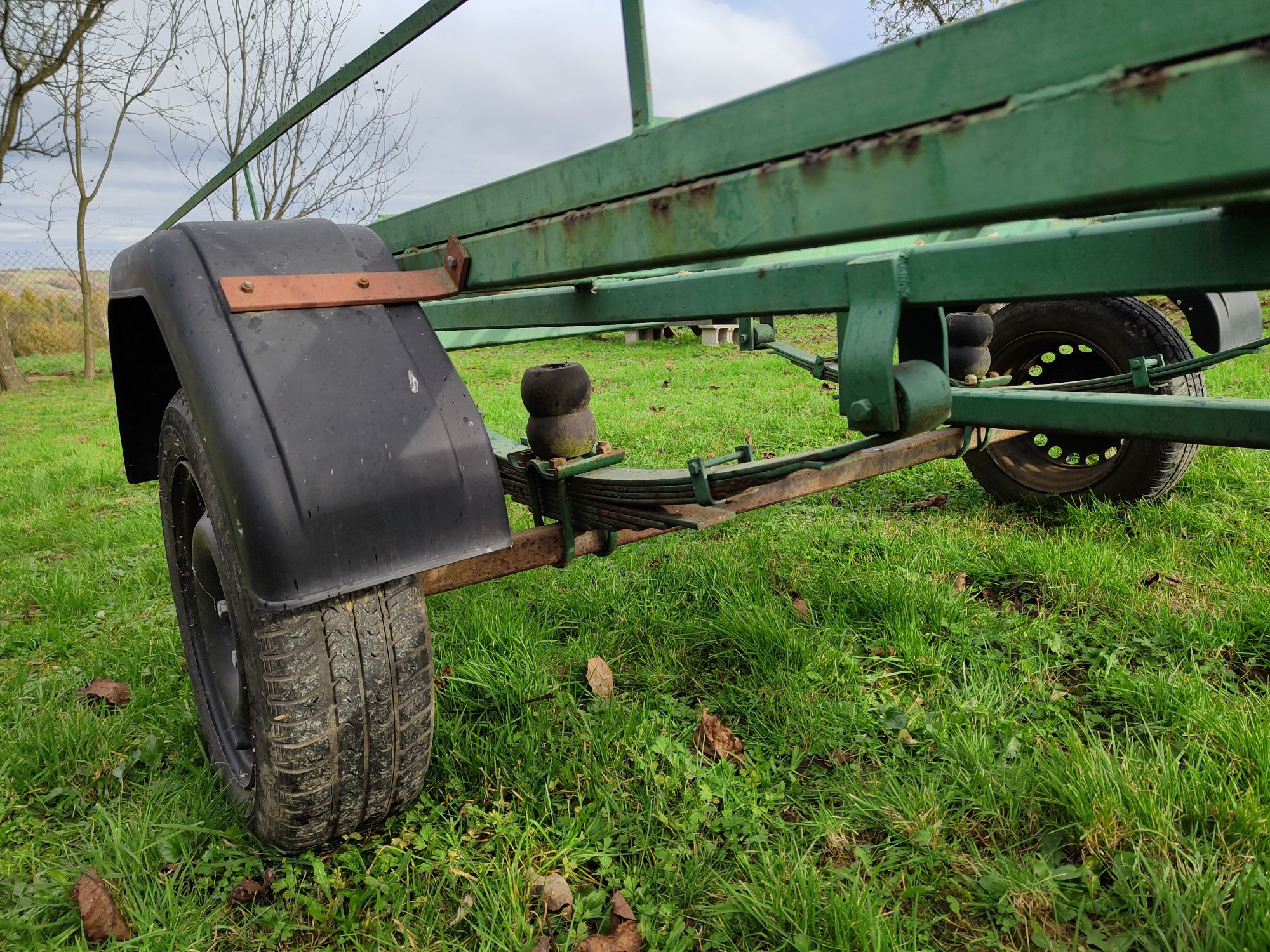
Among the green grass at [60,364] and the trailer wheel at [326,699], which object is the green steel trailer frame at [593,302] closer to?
the trailer wheel at [326,699]

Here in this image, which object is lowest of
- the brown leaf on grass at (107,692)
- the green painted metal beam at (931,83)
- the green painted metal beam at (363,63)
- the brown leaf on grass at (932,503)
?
the brown leaf on grass at (932,503)

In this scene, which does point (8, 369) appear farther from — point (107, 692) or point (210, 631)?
point (210, 631)

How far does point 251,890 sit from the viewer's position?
5.14ft

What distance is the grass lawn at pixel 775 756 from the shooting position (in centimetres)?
143

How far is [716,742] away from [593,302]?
43.2 inches

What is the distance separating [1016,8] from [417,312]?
45.6 inches

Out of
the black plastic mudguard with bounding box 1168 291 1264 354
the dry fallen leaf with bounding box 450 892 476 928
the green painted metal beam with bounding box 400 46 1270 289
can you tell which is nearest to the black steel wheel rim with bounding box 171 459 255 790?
the dry fallen leaf with bounding box 450 892 476 928

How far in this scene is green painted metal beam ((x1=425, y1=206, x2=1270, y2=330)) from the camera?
1114 mm

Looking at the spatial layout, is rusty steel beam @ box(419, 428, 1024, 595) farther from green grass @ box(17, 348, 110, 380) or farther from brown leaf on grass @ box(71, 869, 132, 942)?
green grass @ box(17, 348, 110, 380)

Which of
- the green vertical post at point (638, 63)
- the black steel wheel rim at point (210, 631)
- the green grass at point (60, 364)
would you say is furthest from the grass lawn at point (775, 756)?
the green grass at point (60, 364)

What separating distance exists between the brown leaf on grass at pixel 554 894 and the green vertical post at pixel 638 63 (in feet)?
4.45

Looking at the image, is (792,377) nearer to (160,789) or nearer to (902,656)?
(902,656)

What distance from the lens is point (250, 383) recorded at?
4.46 feet

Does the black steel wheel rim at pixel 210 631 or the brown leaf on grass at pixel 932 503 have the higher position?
the black steel wheel rim at pixel 210 631
